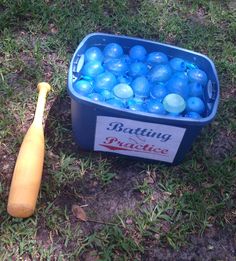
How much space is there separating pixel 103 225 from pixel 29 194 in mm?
244

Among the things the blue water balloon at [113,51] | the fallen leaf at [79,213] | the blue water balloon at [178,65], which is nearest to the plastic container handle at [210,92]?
the blue water balloon at [178,65]

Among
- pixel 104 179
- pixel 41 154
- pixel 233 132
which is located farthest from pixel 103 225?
pixel 233 132

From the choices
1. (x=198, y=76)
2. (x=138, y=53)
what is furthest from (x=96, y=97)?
(x=198, y=76)

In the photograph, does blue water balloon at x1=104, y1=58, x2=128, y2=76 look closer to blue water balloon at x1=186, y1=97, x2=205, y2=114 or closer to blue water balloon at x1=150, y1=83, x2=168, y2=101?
blue water balloon at x1=150, y1=83, x2=168, y2=101

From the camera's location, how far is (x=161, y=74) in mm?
1441

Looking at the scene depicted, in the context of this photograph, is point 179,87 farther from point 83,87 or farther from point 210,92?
point 83,87

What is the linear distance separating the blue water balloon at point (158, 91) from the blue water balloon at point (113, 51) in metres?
0.17

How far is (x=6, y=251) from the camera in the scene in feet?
4.14

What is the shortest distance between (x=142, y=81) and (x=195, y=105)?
18 cm

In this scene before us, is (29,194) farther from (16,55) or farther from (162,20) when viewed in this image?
(162,20)

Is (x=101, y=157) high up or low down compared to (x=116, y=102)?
down

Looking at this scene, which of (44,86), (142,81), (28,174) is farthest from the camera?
(44,86)

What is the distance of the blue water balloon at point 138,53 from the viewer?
4.88ft

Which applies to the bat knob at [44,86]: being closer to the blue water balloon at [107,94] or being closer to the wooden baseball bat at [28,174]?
the wooden baseball bat at [28,174]
